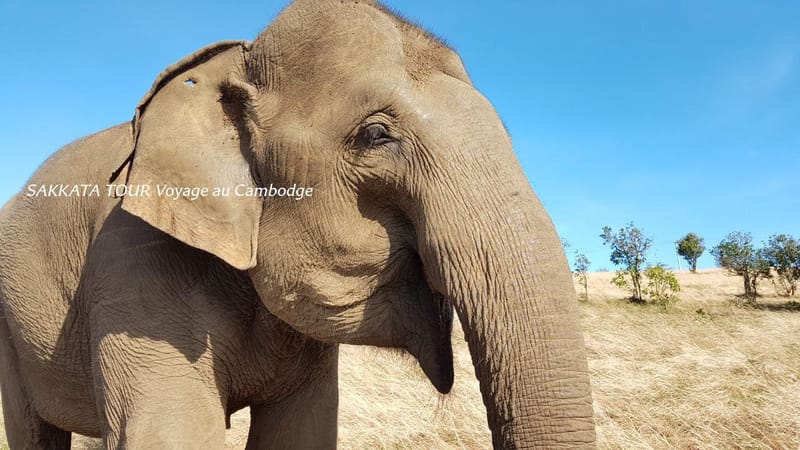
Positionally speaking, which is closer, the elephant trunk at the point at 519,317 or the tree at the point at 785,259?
the elephant trunk at the point at 519,317

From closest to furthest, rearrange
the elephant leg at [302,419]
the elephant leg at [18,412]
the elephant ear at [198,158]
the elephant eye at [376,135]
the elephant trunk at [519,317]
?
the elephant trunk at [519,317], the elephant eye at [376,135], the elephant ear at [198,158], the elephant leg at [302,419], the elephant leg at [18,412]

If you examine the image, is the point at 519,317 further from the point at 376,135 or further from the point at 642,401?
the point at 642,401

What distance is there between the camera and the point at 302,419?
3.14 metres

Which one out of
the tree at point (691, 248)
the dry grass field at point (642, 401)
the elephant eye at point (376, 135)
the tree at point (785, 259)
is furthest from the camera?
the tree at point (691, 248)

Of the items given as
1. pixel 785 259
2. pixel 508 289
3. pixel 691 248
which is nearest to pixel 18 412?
pixel 508 289

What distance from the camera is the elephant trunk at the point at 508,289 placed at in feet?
5.09

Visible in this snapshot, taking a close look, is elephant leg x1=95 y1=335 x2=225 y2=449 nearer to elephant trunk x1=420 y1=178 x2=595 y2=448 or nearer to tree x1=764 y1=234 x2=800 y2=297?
elephant trunk x1=420 y1=178 x2=595 y2=448

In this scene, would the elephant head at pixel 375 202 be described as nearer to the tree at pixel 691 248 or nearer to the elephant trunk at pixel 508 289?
the elephant trunk at pixel 508 289

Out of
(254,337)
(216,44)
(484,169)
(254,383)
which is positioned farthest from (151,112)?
(484,169)

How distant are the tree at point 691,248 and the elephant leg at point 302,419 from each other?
77.5 meters

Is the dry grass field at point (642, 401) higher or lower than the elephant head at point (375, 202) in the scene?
lower

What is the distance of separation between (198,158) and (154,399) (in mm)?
944

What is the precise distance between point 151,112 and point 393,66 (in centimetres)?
107

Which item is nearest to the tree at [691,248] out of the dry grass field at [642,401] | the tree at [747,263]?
the tree at [747,263]
